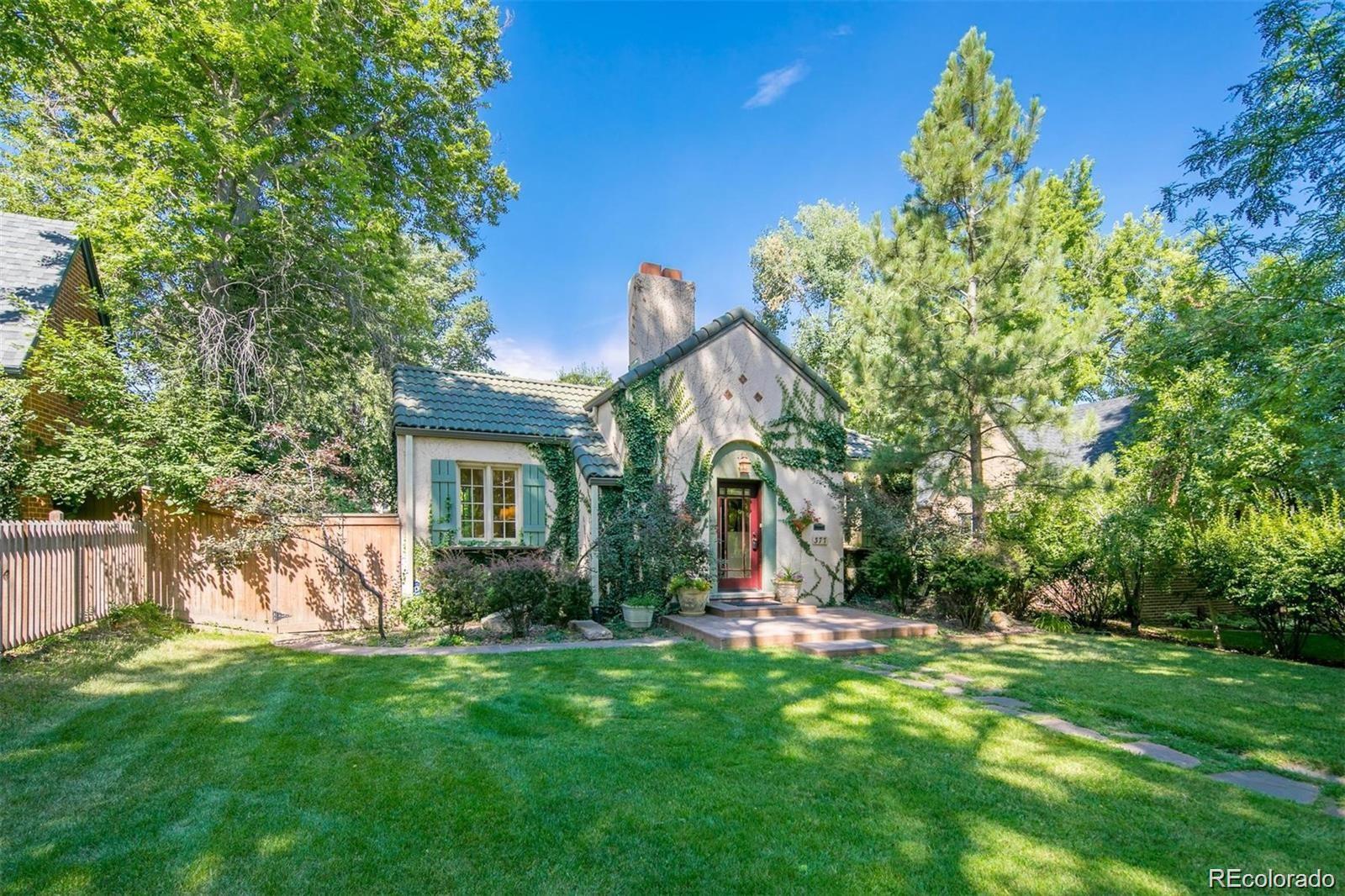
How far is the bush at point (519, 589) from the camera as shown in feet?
30.5

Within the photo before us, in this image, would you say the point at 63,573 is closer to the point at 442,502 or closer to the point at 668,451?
the point at 442,502

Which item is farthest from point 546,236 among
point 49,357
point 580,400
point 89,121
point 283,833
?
point 283,833

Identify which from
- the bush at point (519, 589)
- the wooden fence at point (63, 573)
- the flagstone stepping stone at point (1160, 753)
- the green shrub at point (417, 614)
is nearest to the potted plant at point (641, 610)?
the bush at point (519, 589)

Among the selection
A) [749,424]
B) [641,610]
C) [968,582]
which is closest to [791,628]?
[641,610]

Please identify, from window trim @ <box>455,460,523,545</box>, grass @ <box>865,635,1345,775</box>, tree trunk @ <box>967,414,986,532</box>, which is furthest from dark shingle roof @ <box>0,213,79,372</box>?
tree trunk @ <box>967,414,986,532</box>

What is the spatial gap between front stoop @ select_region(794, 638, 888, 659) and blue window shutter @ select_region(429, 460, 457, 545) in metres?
6.36

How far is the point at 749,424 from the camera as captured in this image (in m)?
12.4

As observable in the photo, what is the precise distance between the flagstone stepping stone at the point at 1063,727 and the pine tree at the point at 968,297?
6664mm

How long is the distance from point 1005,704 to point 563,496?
26.9 ft

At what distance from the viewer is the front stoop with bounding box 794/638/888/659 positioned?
868 centimetres

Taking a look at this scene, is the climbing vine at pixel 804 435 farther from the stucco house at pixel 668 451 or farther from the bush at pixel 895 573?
the bush at pixel 895 573

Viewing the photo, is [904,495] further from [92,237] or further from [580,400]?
[92,237]

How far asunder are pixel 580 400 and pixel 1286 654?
42.3 feet

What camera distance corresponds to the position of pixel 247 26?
10.6 m
